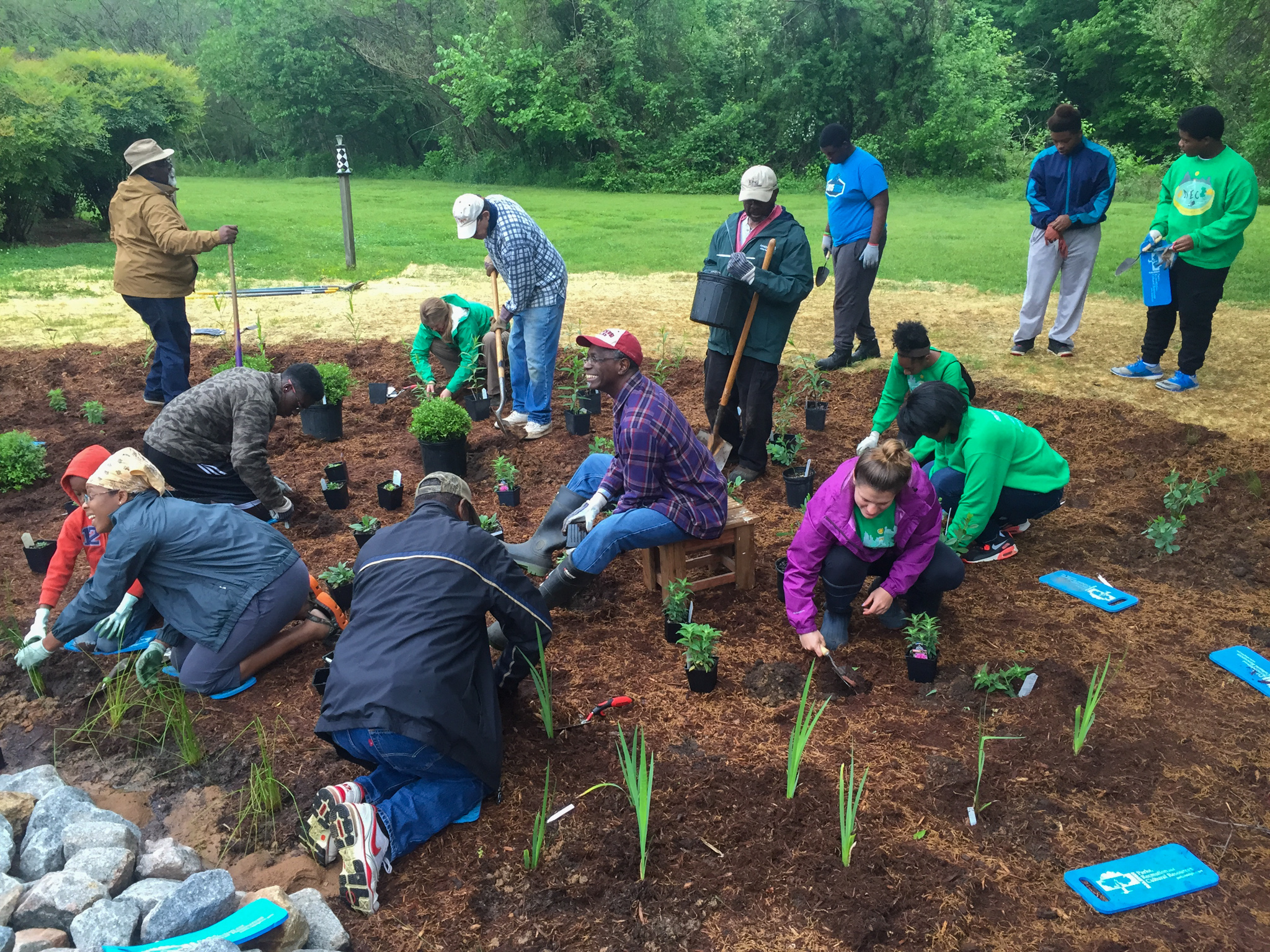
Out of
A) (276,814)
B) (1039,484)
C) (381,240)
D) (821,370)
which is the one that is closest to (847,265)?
(821,370)

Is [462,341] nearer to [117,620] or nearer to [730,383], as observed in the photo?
[730,383]

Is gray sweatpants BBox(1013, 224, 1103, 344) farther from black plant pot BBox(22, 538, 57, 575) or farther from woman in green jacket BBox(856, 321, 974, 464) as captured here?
black plant pot BBox(22, 538, 57, 575)

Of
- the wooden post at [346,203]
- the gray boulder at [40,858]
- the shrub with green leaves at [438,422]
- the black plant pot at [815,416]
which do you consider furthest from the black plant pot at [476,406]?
the wooden post at [346,203]

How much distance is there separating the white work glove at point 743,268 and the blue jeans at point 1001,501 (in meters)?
1.54

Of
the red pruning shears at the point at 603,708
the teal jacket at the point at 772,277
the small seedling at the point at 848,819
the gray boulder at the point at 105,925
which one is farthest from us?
A: the teal jacket at the point at 772,277

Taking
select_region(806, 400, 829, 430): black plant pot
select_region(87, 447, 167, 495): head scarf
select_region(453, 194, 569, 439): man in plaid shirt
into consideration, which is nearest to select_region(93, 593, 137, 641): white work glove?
select_region(87, 447, 167, 495): head scarf

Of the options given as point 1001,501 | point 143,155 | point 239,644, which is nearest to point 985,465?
point 1001,501

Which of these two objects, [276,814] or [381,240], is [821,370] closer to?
[276,814]

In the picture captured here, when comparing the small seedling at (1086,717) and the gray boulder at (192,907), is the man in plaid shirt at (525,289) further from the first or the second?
the gray boulder at (192,907)

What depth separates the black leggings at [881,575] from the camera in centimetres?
385

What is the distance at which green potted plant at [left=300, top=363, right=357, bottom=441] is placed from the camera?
6570 mm

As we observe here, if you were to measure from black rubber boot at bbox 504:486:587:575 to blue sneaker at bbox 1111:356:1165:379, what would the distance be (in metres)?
5.19

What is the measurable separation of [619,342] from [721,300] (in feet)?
5.03

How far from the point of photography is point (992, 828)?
2953 mm
